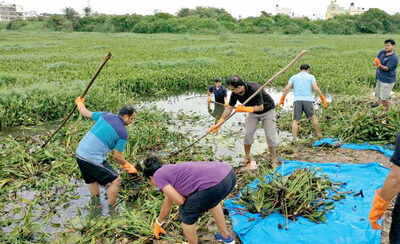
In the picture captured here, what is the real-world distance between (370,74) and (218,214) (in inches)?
464

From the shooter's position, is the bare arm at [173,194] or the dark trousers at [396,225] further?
the bare arm at [173,194]

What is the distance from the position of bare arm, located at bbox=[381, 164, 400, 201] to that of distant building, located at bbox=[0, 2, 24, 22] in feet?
496

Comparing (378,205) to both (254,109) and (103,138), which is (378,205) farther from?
(103,138)

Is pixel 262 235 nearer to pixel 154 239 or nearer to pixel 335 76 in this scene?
pixel 154 239

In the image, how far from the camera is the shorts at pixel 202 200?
2.71 m

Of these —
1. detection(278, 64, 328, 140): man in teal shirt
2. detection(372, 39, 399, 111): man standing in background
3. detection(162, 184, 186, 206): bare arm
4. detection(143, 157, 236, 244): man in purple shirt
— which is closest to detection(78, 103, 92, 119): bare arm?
detection(143, 157, 236, 244): man in purple shirt

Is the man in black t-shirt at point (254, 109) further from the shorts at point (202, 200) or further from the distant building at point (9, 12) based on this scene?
the distant building at point (9, 12)

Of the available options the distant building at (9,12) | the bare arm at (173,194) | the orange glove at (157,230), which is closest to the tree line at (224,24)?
the orange glove at (157,230)

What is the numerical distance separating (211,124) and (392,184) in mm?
5510

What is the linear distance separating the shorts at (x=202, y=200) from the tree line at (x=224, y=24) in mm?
45226

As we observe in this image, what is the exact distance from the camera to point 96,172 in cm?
379

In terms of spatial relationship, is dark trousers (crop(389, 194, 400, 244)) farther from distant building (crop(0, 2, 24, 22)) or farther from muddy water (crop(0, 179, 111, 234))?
distant building (crop(0, 2, 24, 22))

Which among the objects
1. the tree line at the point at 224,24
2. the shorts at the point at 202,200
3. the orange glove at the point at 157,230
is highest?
the tree line at the point at 224,24

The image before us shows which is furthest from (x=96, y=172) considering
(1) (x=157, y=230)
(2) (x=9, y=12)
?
(2) (x=9, y=12)
